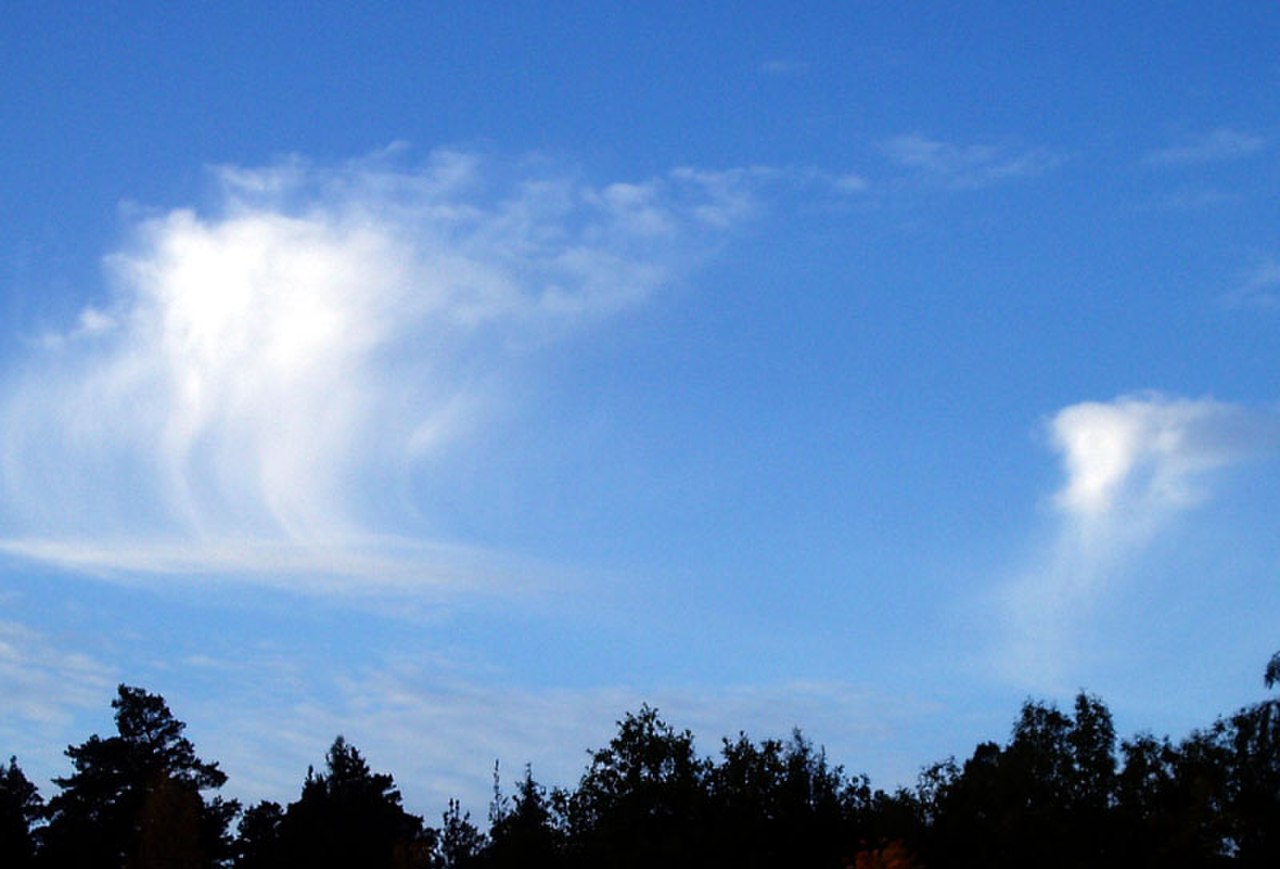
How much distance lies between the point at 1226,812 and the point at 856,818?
2247cm

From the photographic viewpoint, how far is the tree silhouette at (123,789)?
290 ft

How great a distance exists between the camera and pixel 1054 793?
6494cm

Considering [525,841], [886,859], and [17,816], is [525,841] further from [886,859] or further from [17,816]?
[17,816]

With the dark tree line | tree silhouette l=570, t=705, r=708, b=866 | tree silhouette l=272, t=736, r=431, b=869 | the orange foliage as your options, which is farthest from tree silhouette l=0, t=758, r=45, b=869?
the orange foliage

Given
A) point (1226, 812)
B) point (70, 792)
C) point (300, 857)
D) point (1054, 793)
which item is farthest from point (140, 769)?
point (1226, 812)

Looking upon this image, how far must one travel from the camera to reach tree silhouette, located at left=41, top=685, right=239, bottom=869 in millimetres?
88375

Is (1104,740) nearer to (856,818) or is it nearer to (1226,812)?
(1226,812)

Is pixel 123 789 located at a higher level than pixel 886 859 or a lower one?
higher

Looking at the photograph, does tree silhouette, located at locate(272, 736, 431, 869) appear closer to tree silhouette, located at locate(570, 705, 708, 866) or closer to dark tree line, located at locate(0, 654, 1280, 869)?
dark tree line, located at locate(0, 654, 1280, 869)

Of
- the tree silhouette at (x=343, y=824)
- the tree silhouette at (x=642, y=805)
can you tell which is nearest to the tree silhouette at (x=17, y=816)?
the tree silhouette at (x=343, y=824)

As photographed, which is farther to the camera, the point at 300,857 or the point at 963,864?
the point at 300,857

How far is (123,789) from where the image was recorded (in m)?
92.1

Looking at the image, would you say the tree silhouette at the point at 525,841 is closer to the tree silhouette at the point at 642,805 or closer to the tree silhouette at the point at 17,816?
the tree silhouette at the point at 642,805

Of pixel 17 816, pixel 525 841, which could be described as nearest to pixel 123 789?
pixel 17 816
